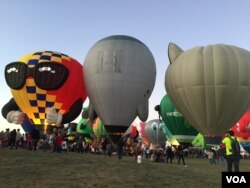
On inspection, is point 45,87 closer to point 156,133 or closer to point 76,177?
point 76,177

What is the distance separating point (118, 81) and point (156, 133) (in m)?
31.3

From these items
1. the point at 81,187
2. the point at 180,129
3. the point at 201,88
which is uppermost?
the point at 201,88

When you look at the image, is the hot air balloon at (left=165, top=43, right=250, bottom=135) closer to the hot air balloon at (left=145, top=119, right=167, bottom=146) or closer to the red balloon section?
the red balloon section

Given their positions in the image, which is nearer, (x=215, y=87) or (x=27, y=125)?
(x=215, y=87)

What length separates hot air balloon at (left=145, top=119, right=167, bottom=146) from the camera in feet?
195

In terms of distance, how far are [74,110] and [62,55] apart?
5.00 meters

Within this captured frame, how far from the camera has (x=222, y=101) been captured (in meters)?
30.1

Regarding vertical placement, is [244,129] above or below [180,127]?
above

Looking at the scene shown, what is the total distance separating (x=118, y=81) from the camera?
103 feet

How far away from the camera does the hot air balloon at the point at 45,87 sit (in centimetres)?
3033

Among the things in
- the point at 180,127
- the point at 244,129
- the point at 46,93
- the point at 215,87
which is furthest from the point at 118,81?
the point at 244,129

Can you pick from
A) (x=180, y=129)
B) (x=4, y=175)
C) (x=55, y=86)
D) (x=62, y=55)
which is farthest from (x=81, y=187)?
(x=180, y=129)

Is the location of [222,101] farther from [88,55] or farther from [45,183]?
[45,183]

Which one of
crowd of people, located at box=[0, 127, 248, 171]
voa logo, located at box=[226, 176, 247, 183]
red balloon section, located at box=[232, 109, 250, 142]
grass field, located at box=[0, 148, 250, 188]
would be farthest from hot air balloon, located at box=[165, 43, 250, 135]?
voa logo, located at box=[226, 176, 247, 183]
